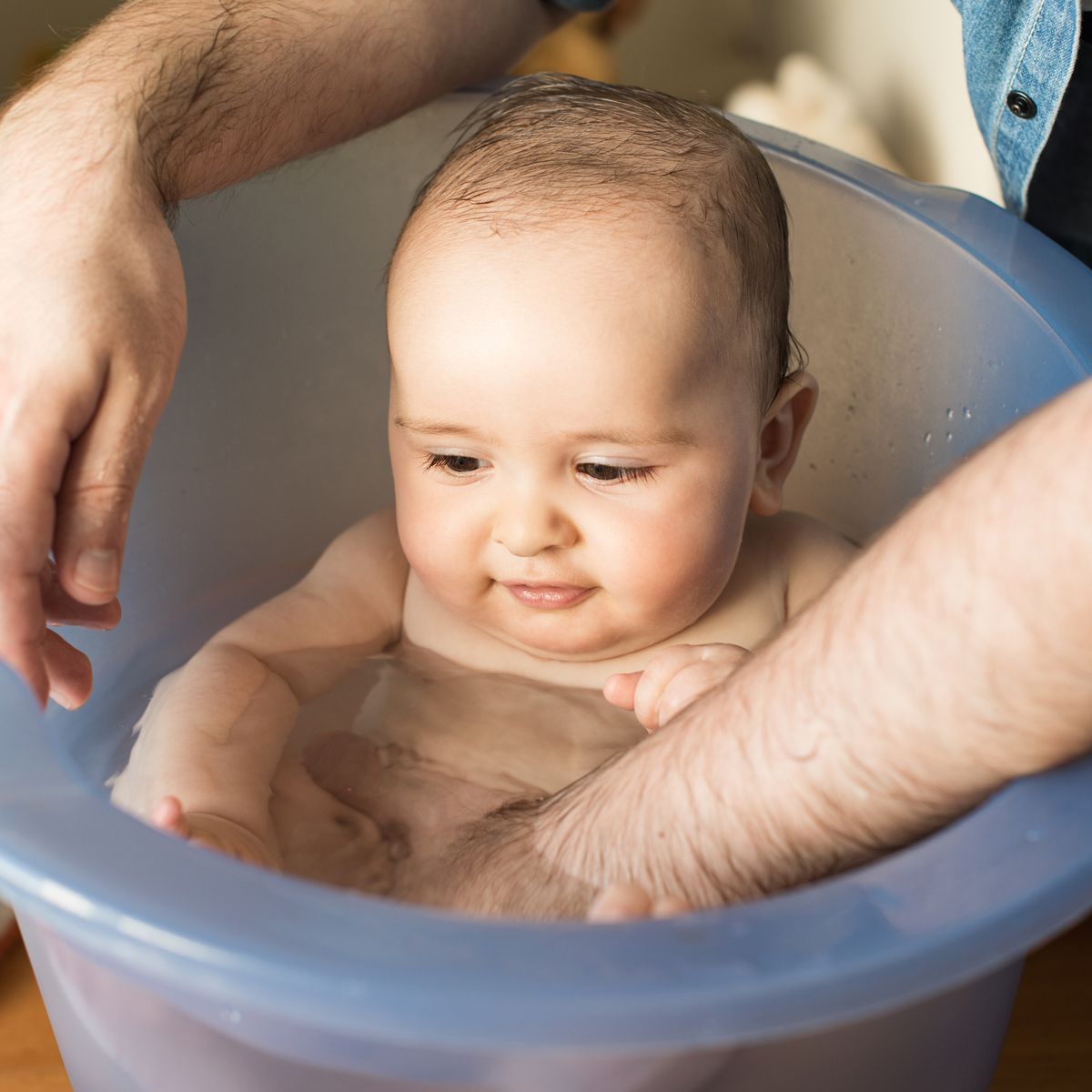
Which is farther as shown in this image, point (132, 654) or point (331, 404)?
point (331, 404)

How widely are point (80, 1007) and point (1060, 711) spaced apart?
0.44 m

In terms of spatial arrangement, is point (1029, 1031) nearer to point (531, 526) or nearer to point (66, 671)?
point (531, 526)

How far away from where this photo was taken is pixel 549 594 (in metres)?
0.75

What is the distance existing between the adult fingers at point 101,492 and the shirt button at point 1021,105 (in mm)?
691

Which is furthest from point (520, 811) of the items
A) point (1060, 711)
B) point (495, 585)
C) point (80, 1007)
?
point (1060, 711)

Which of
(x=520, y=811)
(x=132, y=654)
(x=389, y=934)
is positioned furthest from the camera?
(x=132, y=654)

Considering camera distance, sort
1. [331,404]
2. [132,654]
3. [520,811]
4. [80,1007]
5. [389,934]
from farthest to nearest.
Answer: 1. [331,404]
2. [132,654]
3. [520,811]
4. [80,1007]
5. [389,934]

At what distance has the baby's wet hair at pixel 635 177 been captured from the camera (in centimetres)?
72

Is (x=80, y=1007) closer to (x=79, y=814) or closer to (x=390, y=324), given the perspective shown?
(x=79, y=814)

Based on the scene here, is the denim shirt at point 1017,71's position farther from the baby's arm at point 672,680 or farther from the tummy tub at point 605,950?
the baby's arm at point 672,680

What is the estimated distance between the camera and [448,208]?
74 cm

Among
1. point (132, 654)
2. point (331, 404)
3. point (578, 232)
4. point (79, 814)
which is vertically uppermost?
point (578, 232)

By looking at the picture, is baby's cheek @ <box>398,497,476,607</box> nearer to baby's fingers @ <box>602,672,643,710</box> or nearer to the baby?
the baby

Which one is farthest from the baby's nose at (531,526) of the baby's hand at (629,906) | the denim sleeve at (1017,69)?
the denim sleeve at (1017,69)
